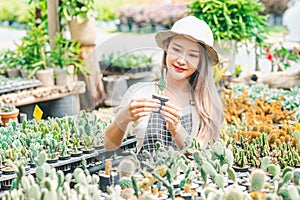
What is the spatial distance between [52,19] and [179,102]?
10.7 feet

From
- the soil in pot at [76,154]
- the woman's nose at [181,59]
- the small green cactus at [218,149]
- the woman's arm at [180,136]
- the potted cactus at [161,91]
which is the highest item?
the woman's nose at [181,59]

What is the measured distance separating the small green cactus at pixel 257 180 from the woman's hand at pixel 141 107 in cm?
47

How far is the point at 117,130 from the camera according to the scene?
2.04m

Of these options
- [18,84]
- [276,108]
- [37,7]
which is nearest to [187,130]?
[276,108]

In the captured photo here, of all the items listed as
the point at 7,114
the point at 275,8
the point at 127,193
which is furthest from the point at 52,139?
the point at 275,8

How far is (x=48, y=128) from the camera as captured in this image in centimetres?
269

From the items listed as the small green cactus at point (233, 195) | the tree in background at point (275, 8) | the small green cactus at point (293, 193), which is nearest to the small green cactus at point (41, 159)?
the small green cactus at point (233, 195)

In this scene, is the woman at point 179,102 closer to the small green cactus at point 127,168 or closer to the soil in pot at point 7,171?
the small green cactus at point 127,168

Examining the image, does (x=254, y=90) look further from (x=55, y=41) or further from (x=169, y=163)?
(x=169, y=163)

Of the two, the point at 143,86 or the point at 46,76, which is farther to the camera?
the point at 46,76

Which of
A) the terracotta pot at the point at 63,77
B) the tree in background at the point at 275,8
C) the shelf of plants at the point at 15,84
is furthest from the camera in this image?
the tree in background at the point at 275,8

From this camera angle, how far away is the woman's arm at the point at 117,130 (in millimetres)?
1994

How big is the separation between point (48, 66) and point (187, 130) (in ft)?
9.99

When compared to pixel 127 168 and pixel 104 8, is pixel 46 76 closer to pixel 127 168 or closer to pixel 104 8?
pixel 127 168
